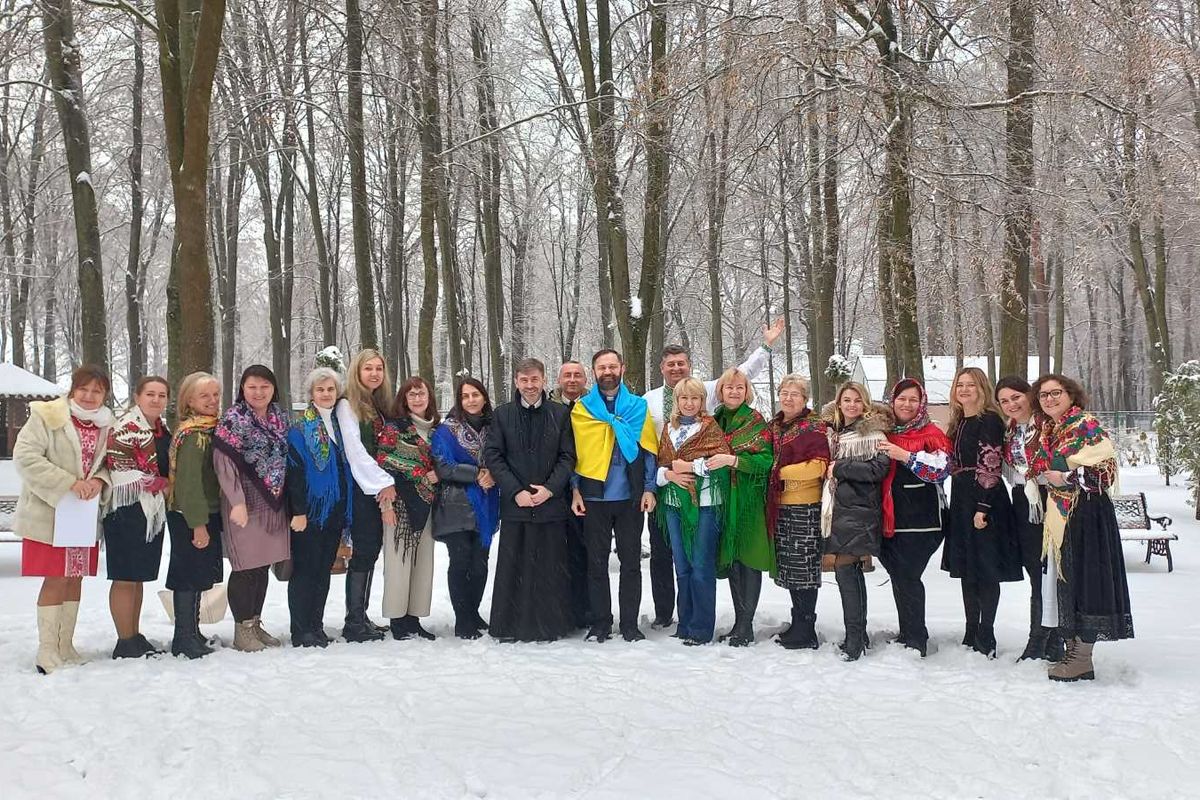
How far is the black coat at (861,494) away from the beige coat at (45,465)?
447cm

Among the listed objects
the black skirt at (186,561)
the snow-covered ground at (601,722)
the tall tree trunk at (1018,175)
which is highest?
the tall tree trunk at (1018,175)

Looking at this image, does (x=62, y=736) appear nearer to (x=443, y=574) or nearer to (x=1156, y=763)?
(x=443, y=574)

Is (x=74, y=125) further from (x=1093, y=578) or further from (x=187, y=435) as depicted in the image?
(x=1093, y=578)

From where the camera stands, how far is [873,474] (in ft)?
17.4

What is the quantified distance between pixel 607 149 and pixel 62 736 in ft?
26.5

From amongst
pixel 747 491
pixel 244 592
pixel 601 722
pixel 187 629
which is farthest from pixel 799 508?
pixel 187 629

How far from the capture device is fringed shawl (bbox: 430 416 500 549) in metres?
5.92

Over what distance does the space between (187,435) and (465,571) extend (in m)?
1.96

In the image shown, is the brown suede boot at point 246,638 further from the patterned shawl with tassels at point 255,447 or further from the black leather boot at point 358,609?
the patterned shawl with tassels at point 255,447

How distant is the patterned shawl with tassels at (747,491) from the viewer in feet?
18.5

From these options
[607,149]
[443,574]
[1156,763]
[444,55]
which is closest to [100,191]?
[444,55]

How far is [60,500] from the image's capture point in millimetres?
5066

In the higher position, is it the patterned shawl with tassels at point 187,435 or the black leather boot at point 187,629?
the patterned shawl with tassels at point 187,435

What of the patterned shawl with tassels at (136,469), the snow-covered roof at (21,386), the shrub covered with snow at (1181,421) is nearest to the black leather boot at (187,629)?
the patterned shawl with tassels at (136,469)
